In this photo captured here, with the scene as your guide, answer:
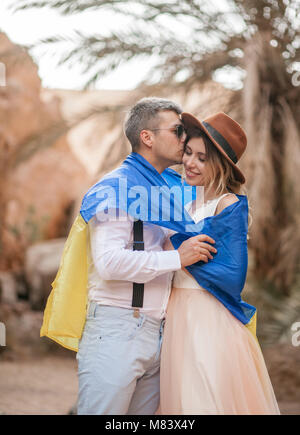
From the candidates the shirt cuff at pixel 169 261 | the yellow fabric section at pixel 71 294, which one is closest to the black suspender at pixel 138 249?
the shirt cuff at pixel 169 261

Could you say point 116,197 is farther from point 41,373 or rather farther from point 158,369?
point 41,373

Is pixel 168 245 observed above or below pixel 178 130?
below

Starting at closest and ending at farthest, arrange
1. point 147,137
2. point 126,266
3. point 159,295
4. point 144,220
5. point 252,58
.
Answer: point 126,266 → point 144,220 → point 159,295 → point 147,137 → point 252,58

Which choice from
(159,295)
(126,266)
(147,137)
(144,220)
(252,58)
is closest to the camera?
(126,266)

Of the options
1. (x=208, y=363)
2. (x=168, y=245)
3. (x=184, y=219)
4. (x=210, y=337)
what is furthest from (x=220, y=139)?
(x=208, y=363)

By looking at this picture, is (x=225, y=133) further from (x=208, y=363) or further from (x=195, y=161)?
(x=208, y=363)

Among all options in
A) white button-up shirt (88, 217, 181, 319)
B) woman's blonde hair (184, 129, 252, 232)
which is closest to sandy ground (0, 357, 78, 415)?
white button-up shirt (88, 217, 181, 319)

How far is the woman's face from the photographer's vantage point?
8.67 ft

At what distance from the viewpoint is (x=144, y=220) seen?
7.84 feet

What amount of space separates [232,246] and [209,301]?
0.27 meters

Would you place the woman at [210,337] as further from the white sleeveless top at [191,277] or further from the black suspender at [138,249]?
the black suspender at [138,249]

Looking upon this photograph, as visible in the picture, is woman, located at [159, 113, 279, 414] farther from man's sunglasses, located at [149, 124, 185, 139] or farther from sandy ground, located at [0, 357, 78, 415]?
sandy ground, located at [0, 357, 78, 415]

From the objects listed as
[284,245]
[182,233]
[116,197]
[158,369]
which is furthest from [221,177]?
[284,245]

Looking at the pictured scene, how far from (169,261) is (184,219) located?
0.22 m
